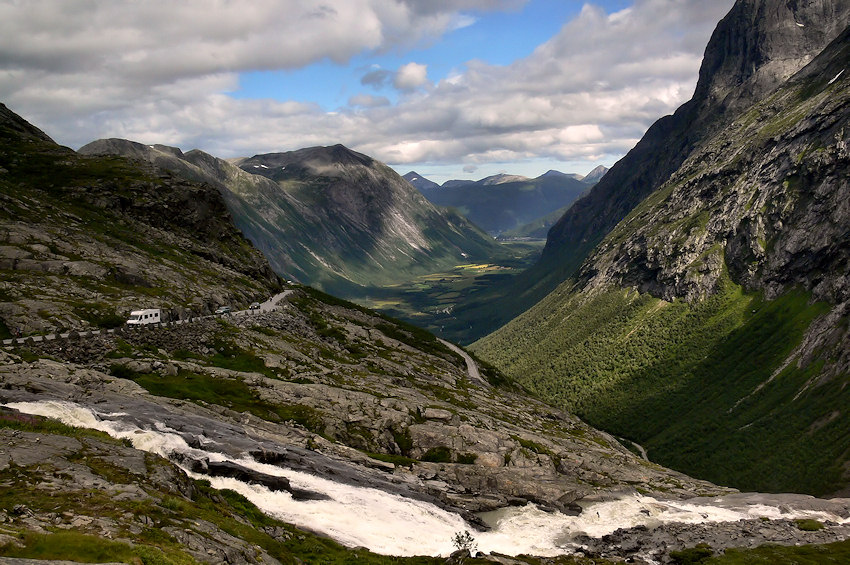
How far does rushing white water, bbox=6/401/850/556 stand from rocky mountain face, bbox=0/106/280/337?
38386 mm

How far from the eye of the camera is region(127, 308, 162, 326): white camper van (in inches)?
3733

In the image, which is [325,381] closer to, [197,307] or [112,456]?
[197,307]

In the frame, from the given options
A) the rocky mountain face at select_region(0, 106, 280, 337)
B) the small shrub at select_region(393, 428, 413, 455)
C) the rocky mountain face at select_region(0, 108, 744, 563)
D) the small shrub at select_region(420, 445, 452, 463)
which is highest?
the rocky mountain face at select_region(0, 106, 280, 337)

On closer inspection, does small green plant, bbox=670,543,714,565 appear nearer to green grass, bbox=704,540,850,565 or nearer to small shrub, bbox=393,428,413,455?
green grass, bbox=704,540,850,565

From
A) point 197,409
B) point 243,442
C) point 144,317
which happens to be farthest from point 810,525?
point 144,317

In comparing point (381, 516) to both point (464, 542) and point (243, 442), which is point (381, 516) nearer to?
point (464, 542)

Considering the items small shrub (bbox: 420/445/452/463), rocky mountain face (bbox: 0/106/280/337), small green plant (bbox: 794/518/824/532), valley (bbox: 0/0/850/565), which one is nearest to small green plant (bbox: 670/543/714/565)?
valley (bbox: 0/0/850/565)

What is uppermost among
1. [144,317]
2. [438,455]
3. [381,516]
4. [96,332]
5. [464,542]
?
[144,317]

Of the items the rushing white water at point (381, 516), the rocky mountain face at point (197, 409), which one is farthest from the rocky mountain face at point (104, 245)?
the rushing white water at point (381, 516)

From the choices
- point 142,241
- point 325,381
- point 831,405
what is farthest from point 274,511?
point 831,405

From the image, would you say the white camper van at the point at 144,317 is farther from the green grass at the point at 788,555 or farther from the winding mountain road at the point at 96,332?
the green grass at the point at 788,555

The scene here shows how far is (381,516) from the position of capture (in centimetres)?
5822

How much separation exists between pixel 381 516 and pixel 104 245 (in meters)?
103

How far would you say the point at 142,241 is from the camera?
5807 inches
